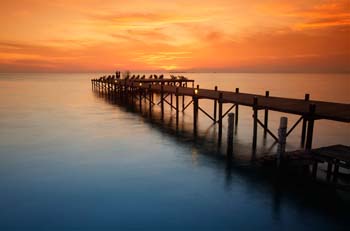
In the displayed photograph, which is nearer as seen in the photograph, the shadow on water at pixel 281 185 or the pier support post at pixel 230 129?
the shadow on water at pixel 281 185

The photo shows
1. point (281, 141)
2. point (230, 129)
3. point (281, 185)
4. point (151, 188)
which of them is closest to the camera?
point (281, 185)

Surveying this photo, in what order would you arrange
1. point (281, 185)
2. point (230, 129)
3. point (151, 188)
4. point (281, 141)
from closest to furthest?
point (281, 185)
point (151, 188)
point (281, 141)
point (230, 129)

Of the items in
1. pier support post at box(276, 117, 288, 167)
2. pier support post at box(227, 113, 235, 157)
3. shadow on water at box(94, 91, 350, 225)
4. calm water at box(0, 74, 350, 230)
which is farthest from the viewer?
pier support post at box(227, 113, 235, 157)

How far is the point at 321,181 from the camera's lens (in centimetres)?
1084

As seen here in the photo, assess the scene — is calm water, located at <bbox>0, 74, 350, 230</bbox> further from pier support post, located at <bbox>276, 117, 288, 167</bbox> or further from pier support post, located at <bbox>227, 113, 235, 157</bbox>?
pier support post, located at <bbox>276, 117, 288, 167</bbox>

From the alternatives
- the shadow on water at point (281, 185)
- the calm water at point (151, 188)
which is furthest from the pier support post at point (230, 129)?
the calm water at point (151, 188)

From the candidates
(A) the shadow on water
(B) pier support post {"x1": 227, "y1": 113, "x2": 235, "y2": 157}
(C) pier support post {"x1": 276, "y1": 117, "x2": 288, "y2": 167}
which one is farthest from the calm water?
(C) pier support post {"x1": 276, "y1": 117, "x2": 288, "y2": 167}

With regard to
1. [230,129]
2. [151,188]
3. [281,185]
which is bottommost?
[151,188]

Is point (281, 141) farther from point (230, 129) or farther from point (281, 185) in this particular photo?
point (230, 129)

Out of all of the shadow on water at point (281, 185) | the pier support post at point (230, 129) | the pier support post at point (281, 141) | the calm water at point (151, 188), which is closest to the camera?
the calm water at point (151, 188)

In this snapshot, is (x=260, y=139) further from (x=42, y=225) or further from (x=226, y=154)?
(x=42, y=225)

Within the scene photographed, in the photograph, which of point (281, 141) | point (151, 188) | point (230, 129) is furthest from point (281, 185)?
point (151, 188)

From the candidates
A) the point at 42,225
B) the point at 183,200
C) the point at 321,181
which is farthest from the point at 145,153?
the point at 321,181

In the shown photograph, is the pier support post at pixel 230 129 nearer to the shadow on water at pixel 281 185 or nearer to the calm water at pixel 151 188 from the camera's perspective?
the shadow on water at pixel 281 185
